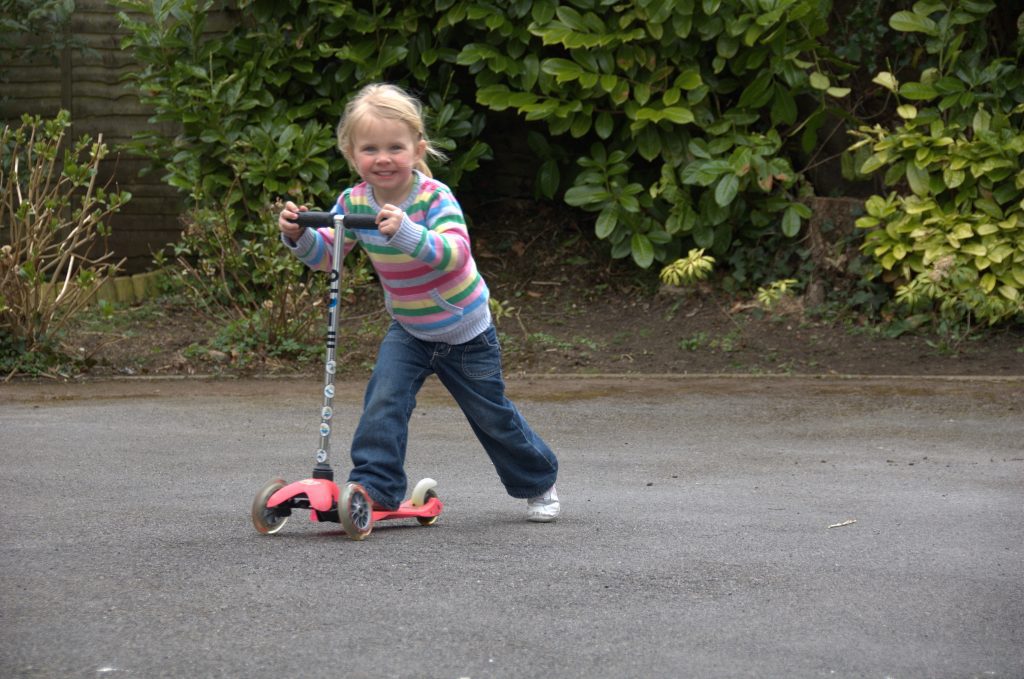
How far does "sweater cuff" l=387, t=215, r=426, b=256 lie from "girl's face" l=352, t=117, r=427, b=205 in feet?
0.98

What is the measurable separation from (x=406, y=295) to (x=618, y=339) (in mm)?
4859

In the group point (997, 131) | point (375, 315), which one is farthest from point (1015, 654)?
point (375, 315)

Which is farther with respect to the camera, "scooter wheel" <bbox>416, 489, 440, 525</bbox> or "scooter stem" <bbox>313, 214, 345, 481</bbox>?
"scooter wheel" <bbox>416, 489, 440, 525</bbox>

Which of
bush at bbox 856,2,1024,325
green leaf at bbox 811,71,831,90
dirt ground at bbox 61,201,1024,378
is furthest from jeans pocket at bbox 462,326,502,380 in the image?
green leaf at bbox 811,71,831,90

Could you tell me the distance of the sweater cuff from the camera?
4273 mm

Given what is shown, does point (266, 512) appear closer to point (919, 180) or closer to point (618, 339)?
point (618, 339)

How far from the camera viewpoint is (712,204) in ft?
32.5

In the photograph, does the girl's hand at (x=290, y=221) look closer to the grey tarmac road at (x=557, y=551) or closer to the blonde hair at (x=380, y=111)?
the blonde hair at (x=380, y=111)

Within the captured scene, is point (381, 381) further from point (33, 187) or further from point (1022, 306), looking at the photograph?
point (1022, 306)

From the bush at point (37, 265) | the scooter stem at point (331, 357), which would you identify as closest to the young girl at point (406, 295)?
the scooter stem at point (331, 357)

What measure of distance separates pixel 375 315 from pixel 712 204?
8.18 feet

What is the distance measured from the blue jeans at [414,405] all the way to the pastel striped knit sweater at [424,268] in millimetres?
72

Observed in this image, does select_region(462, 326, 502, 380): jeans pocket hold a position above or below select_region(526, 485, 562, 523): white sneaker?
above

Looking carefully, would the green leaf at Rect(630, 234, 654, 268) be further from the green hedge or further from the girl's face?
the girl's face
